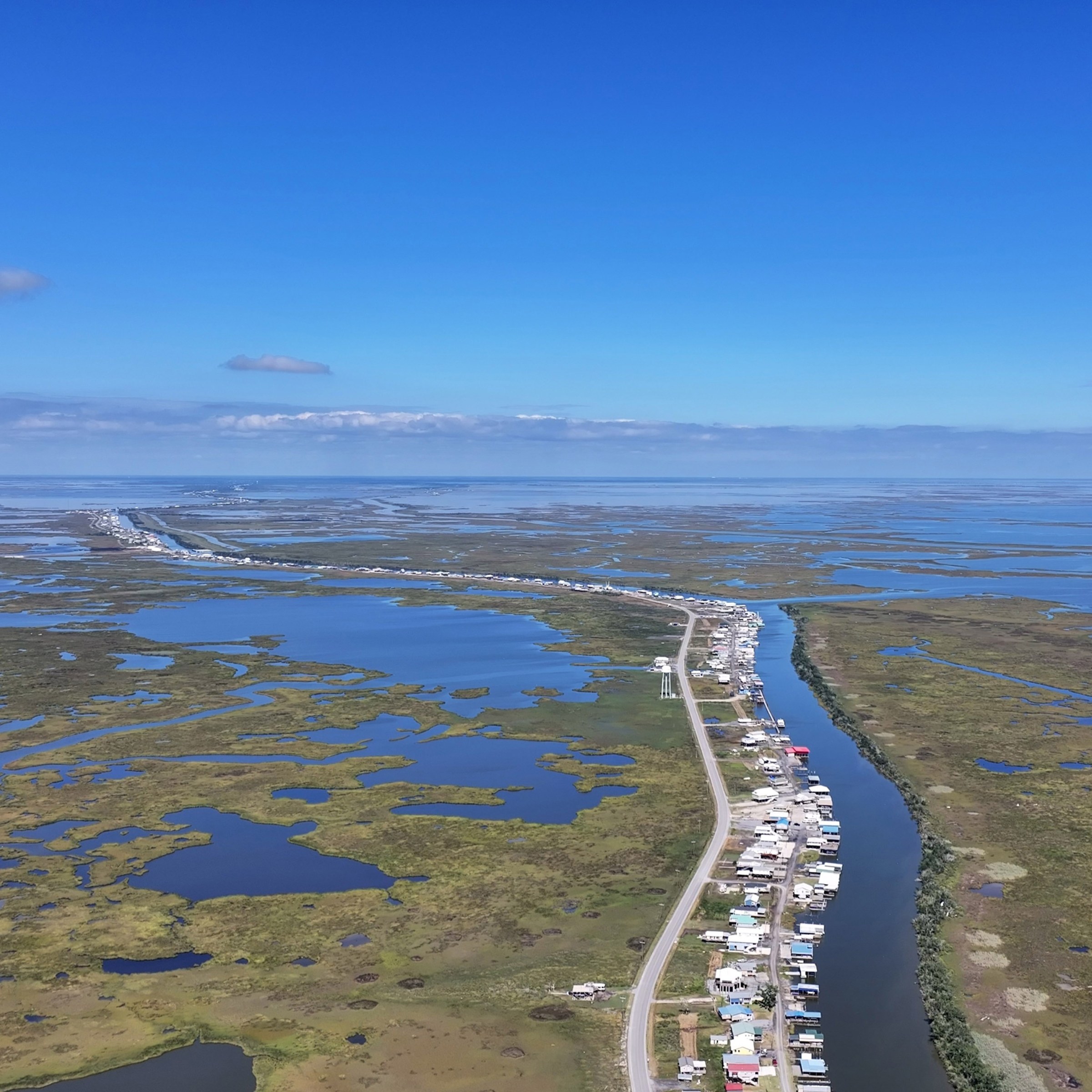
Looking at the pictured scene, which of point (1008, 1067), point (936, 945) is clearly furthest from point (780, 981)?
point (1008, 1067)

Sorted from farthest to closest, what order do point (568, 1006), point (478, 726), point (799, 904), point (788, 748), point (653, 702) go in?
point (653, 702) → point (478, 726) → point (788, 748) → point (799, 904) → point (568, 1006)

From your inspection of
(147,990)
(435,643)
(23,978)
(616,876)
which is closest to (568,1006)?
(616,876)

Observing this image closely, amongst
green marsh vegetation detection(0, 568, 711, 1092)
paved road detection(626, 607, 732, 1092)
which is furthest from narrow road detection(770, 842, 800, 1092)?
green marsh vegetation detection(0, 568, 711, 1092)

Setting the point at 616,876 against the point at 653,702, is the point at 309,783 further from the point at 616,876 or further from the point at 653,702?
the point at 653,702

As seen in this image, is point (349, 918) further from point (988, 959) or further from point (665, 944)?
point (988, 959)

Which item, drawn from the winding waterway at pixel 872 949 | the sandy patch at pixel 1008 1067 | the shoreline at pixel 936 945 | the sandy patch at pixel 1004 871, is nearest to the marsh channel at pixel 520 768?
the winding waterway at pixel 872 949

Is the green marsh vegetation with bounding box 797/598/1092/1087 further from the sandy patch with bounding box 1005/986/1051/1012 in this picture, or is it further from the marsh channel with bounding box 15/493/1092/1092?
the marsh channel with bounding box 15/493/1092/1092

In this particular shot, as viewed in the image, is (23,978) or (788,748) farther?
(788,748)
